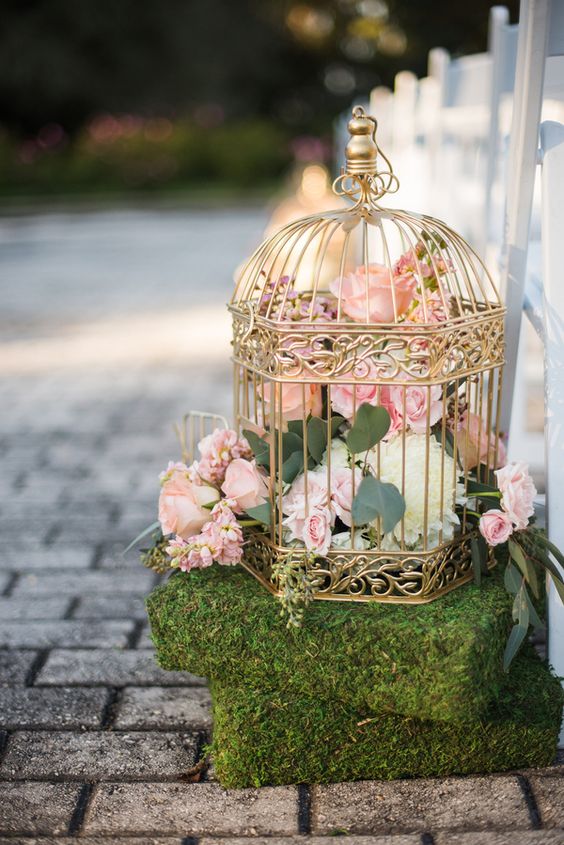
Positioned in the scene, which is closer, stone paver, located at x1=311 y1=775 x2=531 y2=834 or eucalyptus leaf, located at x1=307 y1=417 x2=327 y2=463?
stone paver, located at x1=311 y1=775 x2=531 y2=834

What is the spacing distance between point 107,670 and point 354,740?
90cm

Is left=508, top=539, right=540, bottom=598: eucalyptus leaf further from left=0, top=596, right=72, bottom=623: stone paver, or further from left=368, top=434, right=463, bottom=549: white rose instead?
left=0, top=596, right=72, bottom=623: stone paver

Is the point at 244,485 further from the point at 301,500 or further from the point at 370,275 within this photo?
the point at 370,275

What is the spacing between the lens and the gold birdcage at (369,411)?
2.07m

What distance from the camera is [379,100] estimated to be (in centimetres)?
878

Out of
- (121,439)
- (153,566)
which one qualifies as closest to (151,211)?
(121,439)

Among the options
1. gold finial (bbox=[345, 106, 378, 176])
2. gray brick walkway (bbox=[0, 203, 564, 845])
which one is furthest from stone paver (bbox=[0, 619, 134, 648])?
gold finial (bbox=[345, 106, 378, 176])

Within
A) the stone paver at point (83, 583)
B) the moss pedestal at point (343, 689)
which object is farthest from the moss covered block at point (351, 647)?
the stone paver at point (83, 583)

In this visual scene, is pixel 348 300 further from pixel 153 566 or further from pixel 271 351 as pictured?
pixel 153 566

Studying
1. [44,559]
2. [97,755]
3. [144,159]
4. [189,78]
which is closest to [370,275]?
[97,755]

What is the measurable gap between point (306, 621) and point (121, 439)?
3.16 metres

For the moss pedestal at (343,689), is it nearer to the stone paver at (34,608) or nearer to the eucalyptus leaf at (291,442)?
the eucalyptus leaf at (291,442)

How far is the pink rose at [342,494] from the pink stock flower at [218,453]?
303mm

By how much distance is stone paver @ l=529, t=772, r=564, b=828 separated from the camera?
78.5 inches
